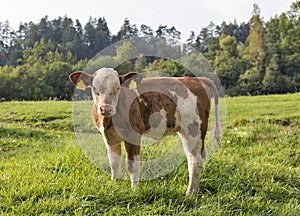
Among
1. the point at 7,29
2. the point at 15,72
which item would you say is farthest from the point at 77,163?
→ the point at 7,29

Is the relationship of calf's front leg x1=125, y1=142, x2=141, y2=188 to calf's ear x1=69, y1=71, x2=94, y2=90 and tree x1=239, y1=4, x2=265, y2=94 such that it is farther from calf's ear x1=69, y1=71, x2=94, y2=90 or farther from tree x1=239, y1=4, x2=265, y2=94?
tree x1=239, y1=4, x2=265, y2=94

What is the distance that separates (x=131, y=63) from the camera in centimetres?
460

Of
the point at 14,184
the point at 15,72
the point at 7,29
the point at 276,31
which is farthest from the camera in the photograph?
the point at 7,29

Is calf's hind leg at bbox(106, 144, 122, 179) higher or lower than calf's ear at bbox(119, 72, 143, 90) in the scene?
lower

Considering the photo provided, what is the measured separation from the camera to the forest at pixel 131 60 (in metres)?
5.88

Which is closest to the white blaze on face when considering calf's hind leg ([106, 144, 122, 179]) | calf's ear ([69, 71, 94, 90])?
calf's ear ([69, 71, 94, 90])

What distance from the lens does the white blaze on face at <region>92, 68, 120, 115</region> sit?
3.65 m

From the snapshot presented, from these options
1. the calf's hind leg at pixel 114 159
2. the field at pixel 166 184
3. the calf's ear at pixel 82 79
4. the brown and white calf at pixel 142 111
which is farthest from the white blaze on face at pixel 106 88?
the field at pixel 166 184

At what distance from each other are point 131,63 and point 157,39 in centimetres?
54

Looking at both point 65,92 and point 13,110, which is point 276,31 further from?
point 13,110

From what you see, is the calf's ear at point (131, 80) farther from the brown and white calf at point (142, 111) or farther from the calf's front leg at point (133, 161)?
the calf's front leg at point (133, 161)

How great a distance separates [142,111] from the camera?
159 inches

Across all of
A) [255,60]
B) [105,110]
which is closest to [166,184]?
[105,110]

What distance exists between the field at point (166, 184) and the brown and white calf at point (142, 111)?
12.4 inches
